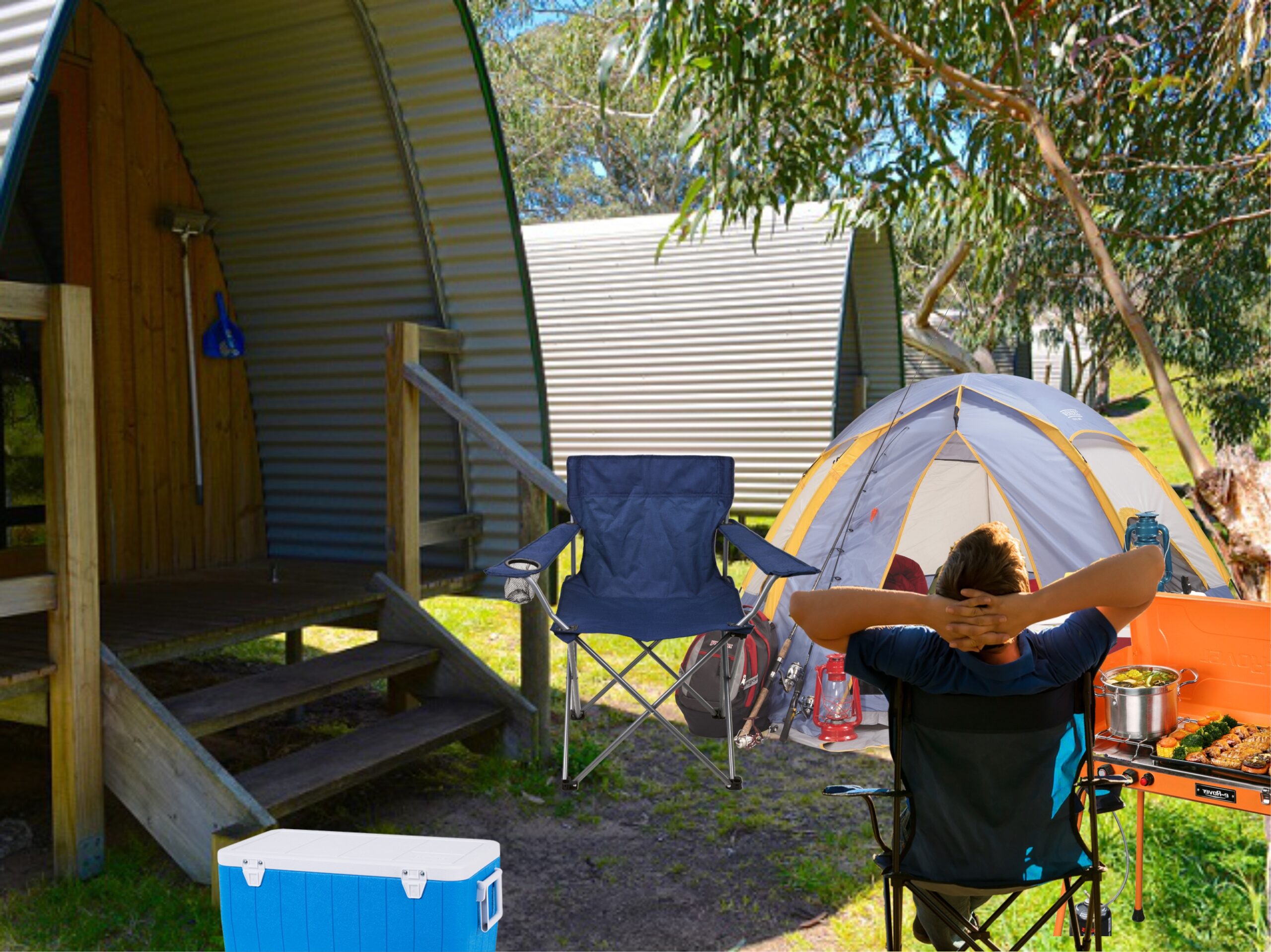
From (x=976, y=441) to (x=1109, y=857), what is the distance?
6.66ft

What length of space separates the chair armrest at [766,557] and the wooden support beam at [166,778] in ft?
5.23

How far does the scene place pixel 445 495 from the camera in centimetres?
531

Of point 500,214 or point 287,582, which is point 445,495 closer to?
point 287,582

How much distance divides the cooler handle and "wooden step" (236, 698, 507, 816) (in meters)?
1.66

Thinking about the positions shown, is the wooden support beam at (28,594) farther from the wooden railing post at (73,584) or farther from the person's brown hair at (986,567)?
the person's brown hair at (986,567)

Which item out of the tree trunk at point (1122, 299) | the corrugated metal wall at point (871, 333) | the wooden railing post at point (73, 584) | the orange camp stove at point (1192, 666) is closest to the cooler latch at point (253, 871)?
the wooden railing post at point (73, 584)

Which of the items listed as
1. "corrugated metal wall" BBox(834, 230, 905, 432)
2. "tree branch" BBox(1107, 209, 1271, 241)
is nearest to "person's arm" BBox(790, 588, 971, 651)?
"tree branch" BBox(1107, 209, 1271, 241)

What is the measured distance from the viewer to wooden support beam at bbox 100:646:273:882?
3336 millimetres

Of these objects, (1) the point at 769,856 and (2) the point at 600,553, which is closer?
(1) the point at 769,856

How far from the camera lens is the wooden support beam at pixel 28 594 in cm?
327

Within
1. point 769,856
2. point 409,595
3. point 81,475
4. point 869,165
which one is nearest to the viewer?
point 81,475

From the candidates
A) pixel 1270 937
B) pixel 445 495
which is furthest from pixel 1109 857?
pixel 445 495

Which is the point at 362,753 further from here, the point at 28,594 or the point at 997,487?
the point at 997,487

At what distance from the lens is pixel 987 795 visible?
6.97 ft
